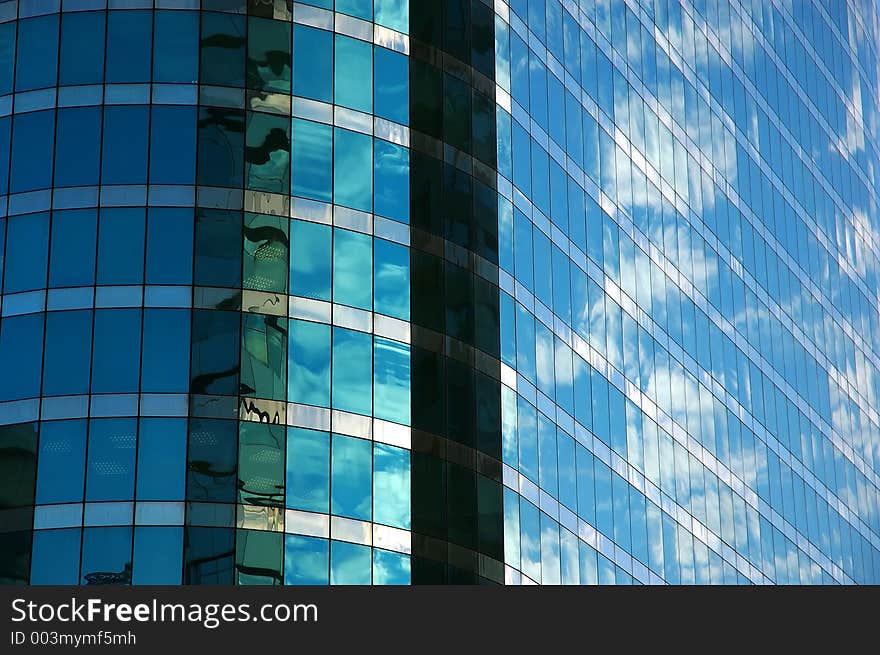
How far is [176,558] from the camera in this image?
6075 centimetres

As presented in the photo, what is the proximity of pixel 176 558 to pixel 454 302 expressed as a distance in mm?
14268

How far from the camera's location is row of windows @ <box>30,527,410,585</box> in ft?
198

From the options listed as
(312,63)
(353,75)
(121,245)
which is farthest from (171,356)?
(353,75)

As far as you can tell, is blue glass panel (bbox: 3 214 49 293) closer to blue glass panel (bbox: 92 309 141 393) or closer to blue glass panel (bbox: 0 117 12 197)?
blue glass panel (bbox: 0 117 12 197)

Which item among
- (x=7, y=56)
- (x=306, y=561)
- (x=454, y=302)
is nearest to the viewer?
(x=306, y=561)

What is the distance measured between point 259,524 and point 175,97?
48.8 ft

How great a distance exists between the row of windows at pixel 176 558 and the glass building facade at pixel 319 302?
8cm

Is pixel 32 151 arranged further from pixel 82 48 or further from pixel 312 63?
pixel 312 63

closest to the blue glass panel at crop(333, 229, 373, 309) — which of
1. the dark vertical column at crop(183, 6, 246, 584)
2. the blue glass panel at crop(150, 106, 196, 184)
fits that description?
the dark vertical column at crop(183, 6, 246, 584)

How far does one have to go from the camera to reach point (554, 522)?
73.8 meters

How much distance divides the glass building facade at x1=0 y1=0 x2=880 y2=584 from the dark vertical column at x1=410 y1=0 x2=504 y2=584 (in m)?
0.12

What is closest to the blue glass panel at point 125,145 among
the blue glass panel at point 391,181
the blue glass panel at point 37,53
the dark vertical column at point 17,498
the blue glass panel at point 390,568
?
the blue glass panel at point 37,53

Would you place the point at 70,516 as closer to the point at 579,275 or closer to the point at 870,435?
the point at 579,275

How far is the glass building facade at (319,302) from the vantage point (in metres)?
62.2
